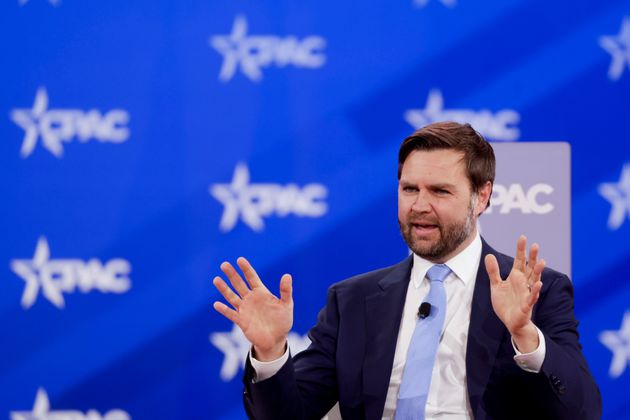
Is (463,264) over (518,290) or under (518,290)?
over

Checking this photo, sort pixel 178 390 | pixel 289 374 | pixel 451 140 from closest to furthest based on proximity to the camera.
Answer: pixel 289 374 → pixel 451 140 → pixel 178 390

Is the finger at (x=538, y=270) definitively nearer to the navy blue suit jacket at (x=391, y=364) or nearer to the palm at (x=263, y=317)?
the navy blue suit jacket at (x=391, y=364)

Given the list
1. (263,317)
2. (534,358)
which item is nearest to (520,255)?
(534,358)

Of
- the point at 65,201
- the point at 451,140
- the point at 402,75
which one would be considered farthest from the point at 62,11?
the point at 451,140

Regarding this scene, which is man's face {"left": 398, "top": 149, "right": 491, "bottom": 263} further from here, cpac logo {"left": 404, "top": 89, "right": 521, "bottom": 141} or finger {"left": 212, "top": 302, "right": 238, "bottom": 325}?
cpac logo {"left": 404, "top": 89, "right": 521, "bottom": 141}

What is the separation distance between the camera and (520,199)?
3.09m

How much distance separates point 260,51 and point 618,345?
1.73m

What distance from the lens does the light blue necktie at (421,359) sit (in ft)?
7.40

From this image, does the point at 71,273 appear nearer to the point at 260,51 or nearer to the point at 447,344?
the point at 260,51

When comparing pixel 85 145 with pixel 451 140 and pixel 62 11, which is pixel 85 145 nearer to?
pixel 62 11

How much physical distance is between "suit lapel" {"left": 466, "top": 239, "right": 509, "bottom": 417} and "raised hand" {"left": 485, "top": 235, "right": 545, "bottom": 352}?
0.24 metres

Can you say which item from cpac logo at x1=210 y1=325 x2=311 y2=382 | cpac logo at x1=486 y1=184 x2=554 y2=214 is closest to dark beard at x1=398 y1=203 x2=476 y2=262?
cpac logo at x1=486 y1=184 x2=554 y2=214

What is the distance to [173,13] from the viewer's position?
3291mm

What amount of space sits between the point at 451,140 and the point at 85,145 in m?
1.53
